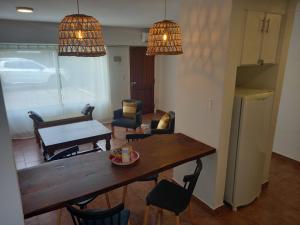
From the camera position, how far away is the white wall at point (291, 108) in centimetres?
349

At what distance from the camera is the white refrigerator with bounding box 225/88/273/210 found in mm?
2365

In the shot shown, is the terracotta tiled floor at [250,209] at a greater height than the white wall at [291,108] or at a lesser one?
lesser

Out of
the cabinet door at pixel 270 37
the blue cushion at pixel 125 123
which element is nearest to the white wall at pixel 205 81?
the cabinet door at pixel 270 37

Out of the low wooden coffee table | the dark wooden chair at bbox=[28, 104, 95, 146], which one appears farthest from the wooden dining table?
the dark wooden chair at bbox=[28, 104, 95, 146]

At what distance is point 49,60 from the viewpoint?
5.07 metres

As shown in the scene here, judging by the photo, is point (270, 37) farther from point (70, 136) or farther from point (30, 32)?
point (30, 32)

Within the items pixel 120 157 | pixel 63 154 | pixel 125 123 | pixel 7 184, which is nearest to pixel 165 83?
pixel 125 123

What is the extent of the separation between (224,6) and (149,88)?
15.5 ft

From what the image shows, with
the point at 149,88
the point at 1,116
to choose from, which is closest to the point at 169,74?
the point at 149,88

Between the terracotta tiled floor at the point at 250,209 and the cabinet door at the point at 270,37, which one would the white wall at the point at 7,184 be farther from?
the cabinet door at the point at 270,37

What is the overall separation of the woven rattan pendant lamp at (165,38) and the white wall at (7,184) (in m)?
1.42

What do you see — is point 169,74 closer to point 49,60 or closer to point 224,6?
point 49,60

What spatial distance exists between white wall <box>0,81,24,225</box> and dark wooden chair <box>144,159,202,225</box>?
1275 millimetres

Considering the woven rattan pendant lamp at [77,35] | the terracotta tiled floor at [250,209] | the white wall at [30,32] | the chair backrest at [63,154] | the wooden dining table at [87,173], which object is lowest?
the terracotta tiled floor at [250,209]
